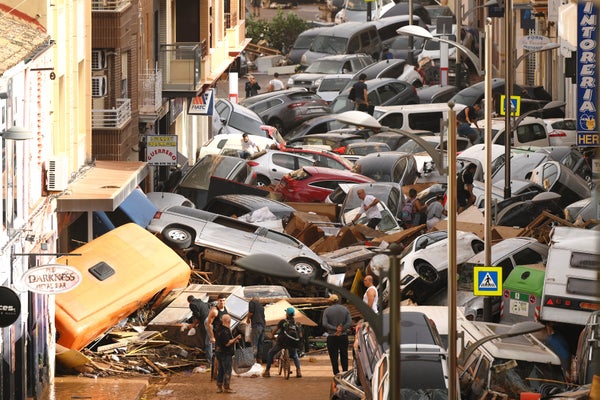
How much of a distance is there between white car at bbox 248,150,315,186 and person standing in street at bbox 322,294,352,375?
1618 cm

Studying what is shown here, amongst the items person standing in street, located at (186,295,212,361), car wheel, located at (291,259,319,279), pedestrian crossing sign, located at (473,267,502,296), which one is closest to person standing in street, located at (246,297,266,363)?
person standing in street, located at (186,295,212,361)

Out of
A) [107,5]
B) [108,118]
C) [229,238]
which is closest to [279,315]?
[229,238]

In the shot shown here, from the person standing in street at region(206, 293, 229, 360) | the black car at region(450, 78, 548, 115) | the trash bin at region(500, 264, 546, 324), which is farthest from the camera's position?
Result: the black car at region(450, 78, 548, 115)

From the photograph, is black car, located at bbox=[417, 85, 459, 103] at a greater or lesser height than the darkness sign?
greater

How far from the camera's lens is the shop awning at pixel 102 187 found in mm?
26219

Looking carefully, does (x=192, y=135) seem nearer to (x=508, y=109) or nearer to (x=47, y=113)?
(x=508, y=109)

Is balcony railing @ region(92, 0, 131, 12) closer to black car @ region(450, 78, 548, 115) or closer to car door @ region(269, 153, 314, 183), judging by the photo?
car door @ region(269, 153, 314, 183)

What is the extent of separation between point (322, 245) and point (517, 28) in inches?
1516

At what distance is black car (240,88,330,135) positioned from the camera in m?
54.8

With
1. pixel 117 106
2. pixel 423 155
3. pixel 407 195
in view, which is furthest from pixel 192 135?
pixel 117 106

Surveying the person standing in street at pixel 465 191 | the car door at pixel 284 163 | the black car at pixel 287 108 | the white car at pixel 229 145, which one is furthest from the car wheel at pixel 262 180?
the black car at pixel 287 108

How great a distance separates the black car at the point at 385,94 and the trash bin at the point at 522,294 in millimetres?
29103

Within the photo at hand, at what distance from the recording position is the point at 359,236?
33.1m

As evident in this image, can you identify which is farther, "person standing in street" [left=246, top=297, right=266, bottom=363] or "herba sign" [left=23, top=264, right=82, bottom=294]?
"person standing in street" [left=246, top=297, right=266, bottom=363]
